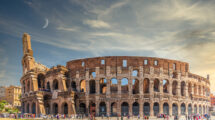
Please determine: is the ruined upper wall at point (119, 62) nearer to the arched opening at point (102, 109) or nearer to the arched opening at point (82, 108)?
the arched opening at point (82, 108)

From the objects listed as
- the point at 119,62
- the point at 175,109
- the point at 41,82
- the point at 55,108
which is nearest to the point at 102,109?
the point at 119,62

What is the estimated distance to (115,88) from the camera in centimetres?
4709

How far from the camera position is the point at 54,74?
149ft

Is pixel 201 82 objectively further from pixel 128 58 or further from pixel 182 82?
pixel 128 58

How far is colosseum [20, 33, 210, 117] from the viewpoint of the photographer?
4122 cm

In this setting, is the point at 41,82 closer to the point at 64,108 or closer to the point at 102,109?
the point at 64,108

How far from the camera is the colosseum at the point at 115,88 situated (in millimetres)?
41219

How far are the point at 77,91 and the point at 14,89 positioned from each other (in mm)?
66851

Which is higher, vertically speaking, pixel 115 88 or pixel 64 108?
pixel 115 88

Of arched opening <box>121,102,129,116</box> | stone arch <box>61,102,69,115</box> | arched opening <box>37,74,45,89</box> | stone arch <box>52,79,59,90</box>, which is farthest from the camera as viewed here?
arched opening <box>37,74,45,89</box>

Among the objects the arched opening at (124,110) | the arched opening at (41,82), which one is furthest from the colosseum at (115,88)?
the arched opening at (41,82)

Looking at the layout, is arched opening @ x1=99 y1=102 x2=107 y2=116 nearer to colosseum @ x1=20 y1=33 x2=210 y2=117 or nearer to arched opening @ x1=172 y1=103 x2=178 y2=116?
colosseum @ x1=20 y1=33 x2=210 y2=117

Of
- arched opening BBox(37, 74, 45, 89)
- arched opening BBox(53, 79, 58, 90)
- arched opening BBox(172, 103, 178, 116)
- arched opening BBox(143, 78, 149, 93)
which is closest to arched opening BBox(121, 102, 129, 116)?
arched opening BBox(143, 78, 149, 93)

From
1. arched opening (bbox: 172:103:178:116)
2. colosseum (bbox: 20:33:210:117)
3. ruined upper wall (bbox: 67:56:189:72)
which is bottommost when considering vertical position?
arched opening (bbox: 172:103:178:116)
